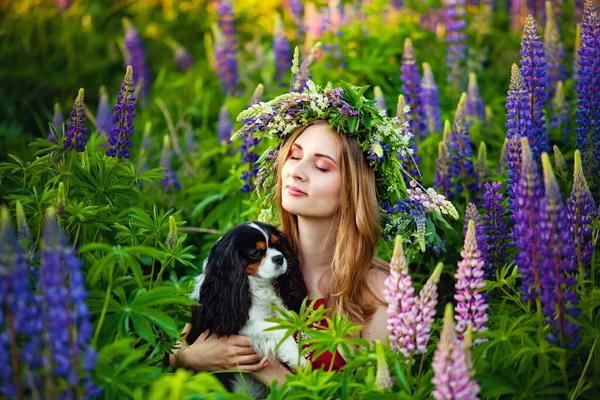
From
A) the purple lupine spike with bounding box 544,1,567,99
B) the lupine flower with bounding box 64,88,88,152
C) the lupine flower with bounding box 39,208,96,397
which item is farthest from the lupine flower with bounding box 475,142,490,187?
the lupine flower with bounding box 39,208,96,397

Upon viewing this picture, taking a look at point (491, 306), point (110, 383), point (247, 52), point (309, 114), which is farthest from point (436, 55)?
point (110, 383)

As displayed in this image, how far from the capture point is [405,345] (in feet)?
9.29

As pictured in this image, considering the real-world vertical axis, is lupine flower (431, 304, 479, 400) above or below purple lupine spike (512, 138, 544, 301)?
below

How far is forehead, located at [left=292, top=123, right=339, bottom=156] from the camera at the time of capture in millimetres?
3781

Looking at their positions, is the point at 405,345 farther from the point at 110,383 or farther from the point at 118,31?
the point at 118,31

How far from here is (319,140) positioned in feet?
12.5

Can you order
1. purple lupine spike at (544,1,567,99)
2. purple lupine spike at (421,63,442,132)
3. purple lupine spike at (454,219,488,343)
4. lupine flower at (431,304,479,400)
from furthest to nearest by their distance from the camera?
purple lupine spike at (544,1,567,99) → purple lupine spike at (421,63,442,132) → purple lupine spike at (454,219,488,343) → lupine flower at (431,304,479,400)

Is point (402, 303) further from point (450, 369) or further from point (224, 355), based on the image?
point (224, 355)

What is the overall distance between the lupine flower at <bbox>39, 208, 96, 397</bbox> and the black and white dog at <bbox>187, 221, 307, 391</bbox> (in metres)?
1.10

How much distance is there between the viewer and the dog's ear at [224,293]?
3.41 m

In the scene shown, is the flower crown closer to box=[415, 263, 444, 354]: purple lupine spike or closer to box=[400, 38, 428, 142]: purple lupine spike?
box=[415, 263, 444, 354]: purple lupine spike

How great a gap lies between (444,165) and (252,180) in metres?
1.23

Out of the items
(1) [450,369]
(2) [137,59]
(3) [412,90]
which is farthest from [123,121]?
(2) [137,59]

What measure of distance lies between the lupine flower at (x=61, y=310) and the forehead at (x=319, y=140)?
167 cm
